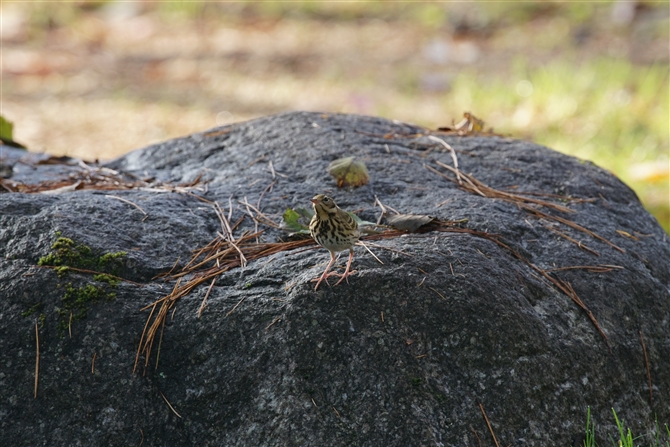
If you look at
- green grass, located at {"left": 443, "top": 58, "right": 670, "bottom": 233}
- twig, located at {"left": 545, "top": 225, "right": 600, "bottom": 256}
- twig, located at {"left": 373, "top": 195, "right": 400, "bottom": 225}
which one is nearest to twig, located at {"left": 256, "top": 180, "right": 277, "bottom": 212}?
twig, located at {"left": 373, "top": 195, "right": 400, "bottom": 225}

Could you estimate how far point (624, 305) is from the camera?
300 cm

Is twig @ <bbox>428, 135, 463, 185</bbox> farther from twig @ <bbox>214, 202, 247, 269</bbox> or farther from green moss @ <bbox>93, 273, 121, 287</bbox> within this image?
green moss @ <bbox>93, 273, 121, 287</bbox>

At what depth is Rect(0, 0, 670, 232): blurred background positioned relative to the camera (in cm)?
784

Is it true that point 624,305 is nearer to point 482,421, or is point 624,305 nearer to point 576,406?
point 576,406

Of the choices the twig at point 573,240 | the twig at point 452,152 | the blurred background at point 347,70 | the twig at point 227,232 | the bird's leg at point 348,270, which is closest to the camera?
the bird's leg at point 348,270

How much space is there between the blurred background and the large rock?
3.51 metres

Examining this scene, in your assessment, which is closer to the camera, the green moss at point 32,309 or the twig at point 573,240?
the green moss at point 32,309

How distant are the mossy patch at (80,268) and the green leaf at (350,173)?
3.90ft

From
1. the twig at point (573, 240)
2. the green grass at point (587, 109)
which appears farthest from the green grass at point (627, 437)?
the green grass at point (587, 109)

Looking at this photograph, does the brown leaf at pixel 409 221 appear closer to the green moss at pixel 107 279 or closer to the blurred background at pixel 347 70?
the green moss at pixel 107 279

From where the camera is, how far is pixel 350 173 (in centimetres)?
352

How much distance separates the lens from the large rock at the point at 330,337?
2396 mm

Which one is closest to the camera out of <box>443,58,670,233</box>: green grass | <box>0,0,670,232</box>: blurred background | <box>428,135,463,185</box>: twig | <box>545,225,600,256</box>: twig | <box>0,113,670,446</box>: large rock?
<box>0,113,670,446</box>: large rock

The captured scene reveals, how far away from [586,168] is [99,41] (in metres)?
9.42
